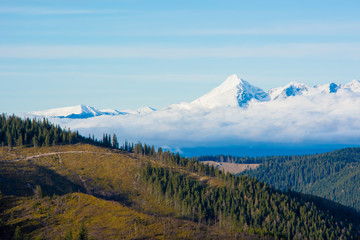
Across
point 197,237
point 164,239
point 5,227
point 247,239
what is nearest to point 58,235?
point 5,227

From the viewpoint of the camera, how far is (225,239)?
17800cm

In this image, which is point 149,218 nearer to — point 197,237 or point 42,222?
point 197,237

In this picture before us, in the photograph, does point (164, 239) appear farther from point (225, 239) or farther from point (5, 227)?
point (5, 227)

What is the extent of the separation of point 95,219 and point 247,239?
6539 cm

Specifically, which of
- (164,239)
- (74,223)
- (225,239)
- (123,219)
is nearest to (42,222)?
(74,223)

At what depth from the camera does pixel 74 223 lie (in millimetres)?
193875

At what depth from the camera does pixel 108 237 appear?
17788 centimetres

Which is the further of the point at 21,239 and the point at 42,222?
the point at 42,222

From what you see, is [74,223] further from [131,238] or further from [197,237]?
[197,237]

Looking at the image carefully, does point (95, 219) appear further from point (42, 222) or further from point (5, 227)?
point (5, 227)

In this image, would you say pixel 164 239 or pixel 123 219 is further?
pixel 123 219

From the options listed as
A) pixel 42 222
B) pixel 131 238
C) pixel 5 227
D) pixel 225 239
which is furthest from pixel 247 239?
pixel 5 227

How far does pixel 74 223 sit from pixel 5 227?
94.4ft

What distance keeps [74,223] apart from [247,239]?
73.1 meters
